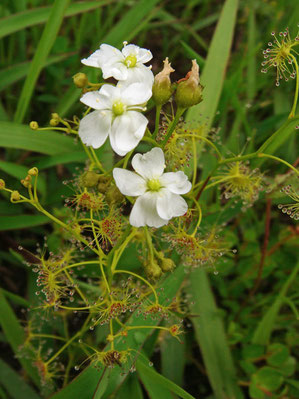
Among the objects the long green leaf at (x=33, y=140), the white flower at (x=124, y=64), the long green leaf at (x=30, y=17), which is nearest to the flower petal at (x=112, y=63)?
the white flower at (x=124, y=64)

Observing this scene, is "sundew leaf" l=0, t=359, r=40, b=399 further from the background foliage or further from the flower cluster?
the flower cluster

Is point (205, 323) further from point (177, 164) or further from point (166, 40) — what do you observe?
point (166, 40)

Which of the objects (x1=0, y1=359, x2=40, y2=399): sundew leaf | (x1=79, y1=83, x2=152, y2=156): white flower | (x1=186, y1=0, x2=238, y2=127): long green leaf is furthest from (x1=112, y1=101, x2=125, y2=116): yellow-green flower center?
(x1=0, y1=359, x2=40, y2=399): sundew leaf

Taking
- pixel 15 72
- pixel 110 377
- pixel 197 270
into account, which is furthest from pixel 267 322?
pixel 15 72

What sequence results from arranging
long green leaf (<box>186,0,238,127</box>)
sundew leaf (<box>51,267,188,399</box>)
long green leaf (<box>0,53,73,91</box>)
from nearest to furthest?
sundew leaf (<box>51,267,188,399</box>), long green leaf (<box>186,0,238,127</box>), long green leaf (<box>0,53,73,91</box>)

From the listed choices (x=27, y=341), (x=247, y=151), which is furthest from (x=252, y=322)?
(x=27, y=341)

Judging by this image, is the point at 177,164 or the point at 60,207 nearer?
the point at 177,164

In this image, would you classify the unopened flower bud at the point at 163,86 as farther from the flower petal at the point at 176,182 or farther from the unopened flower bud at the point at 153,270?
the unopened flower bud at the point at 153,270
